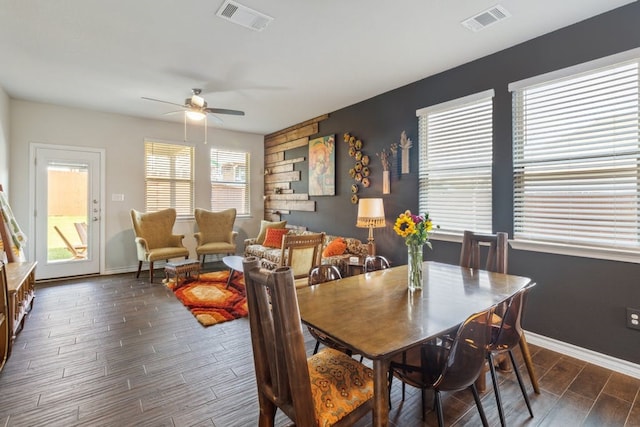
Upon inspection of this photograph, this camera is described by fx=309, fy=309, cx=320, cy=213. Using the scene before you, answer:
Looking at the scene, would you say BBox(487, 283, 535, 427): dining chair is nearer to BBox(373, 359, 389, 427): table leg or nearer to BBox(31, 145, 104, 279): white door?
BBox(373, 359, 389, 427): table leg

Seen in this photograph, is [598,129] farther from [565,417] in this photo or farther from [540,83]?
[565,417]

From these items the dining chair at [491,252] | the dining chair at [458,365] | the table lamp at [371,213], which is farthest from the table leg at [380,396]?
the table lamp at [371,213]

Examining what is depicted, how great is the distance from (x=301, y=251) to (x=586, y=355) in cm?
265

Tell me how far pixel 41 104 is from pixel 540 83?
6.59 metres

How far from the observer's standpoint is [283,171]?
21.0ft

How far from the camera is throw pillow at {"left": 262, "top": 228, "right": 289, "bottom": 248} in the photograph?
5375mm

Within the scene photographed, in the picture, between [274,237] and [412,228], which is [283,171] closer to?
[274,237]

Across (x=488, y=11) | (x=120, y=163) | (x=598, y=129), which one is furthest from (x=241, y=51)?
(x=120, y=163)

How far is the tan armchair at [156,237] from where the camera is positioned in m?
4.95

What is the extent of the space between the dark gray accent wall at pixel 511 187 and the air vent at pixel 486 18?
594mm

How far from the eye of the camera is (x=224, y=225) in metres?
6.05

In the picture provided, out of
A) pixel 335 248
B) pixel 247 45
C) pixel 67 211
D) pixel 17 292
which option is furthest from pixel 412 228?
pixel 67 211

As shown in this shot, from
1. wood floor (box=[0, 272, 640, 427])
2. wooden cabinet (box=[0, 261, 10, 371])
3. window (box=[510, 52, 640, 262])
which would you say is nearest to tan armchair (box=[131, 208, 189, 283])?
wood floor (box=[0, 272, 640, 427])

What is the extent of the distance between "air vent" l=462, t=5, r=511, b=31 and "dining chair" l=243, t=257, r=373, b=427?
103 inches
